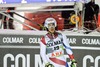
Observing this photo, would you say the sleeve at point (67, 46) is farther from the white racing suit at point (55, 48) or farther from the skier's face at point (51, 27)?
the skier's face at point (51, 27)

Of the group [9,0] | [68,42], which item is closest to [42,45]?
[68,42]

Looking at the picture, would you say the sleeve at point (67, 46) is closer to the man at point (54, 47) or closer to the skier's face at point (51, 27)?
the man at point (54, 47)

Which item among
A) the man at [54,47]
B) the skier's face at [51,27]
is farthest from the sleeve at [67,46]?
the skier's face at [51,27]

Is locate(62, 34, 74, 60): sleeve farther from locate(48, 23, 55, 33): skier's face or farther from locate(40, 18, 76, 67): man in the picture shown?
locate(48, 23, 55, 33): skier's face

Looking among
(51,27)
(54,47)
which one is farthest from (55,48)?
(51,27)

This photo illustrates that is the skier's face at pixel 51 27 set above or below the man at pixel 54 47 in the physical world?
above

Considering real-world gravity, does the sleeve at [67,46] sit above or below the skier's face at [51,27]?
below

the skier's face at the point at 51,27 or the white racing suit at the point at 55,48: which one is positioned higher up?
the skier's face at the point at 51,27

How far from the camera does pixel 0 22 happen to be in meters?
3.04

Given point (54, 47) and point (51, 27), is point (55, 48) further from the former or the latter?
point (51, 27)

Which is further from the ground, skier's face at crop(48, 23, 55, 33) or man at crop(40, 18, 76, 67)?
skier's face at crop(48, 23, 55, 33)

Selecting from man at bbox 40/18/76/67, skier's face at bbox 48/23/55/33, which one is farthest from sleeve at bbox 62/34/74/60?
skier's face at bbox 48/23/55/33

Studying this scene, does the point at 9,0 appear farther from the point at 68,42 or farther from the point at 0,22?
the point at 68,42

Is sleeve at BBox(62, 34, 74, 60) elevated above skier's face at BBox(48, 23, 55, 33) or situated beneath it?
situated beneath
